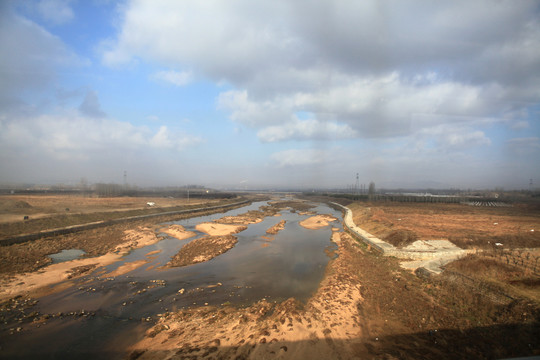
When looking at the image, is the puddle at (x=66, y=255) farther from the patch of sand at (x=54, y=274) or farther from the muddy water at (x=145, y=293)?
the muddy water at (x=145, y=293)

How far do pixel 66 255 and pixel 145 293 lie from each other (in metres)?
10.4

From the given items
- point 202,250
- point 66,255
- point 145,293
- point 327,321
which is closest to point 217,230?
point 202,250

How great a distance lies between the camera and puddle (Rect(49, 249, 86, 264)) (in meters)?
15.2

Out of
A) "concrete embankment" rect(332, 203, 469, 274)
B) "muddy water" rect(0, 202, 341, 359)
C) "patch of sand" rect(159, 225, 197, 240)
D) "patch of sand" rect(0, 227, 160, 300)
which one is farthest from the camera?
"patch of sand" rect(159, 225, 197, 240)

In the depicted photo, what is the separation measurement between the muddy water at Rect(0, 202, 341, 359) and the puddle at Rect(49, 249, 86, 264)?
3.56 meters

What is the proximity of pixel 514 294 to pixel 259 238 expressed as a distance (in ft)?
58.8

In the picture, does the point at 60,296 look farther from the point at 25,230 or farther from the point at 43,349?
the point at 25,230

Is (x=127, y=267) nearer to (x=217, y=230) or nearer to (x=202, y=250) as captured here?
(x=202, y=250)

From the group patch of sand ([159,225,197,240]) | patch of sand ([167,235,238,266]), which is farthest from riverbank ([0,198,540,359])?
patch of sand ([159,225,197,240])

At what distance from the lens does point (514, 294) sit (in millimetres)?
8023

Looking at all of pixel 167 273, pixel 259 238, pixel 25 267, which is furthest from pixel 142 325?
pixel 259 238

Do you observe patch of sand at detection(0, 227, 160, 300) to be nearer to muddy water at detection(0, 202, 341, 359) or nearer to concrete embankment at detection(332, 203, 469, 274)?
muddy water at detection(0, 202, 341, 359)

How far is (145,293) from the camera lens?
10.5 m

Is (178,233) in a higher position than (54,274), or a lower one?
lower
